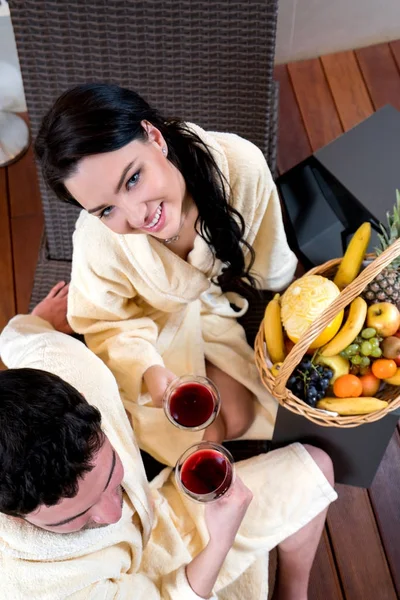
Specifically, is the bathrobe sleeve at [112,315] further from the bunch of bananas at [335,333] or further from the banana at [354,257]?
the banana at [354,257]

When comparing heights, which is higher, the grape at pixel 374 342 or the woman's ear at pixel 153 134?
the woman's ear at pixel 153 134

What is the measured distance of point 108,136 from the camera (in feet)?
3.59

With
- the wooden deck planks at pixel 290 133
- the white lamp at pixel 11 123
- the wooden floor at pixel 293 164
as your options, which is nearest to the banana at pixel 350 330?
the wooden floor at pixel 293 164

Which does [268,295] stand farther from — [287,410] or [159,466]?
[159,466]

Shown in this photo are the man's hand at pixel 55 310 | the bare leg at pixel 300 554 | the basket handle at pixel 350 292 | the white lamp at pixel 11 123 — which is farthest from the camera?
the white lamp at pixel 11 123

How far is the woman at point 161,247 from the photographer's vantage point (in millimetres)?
1119

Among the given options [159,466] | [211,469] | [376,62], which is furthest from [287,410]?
[376,62]

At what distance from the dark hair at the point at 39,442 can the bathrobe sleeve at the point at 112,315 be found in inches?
18.3

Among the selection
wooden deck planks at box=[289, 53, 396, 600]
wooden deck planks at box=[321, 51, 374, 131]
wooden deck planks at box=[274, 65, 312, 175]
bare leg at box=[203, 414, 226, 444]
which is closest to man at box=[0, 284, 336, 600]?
bare leg at box=[203, 414, 226, 444]

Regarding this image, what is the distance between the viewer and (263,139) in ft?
6.09

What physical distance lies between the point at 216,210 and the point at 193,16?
608 millimetres

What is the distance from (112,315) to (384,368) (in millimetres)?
654

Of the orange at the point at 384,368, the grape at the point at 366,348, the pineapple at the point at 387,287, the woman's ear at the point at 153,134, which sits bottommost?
the orange at the point at 384,368

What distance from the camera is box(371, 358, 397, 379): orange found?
1.29 meters
